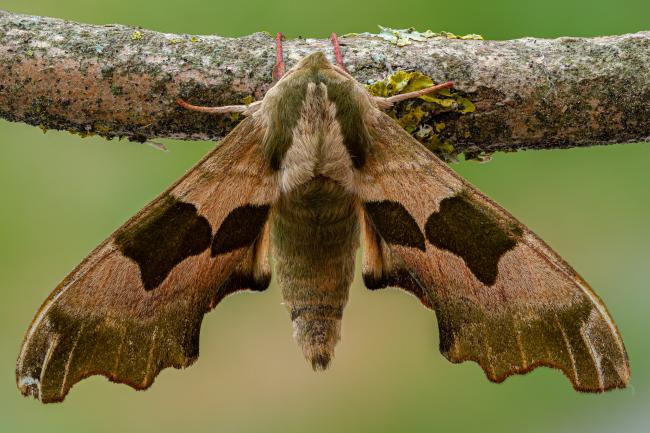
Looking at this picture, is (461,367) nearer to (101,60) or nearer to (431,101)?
(431,101)

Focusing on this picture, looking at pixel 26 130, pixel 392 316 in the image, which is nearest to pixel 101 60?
pixel 26 130

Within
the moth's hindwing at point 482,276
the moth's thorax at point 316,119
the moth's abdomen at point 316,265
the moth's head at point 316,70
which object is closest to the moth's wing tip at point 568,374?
the moth's hindwing at point 482,276

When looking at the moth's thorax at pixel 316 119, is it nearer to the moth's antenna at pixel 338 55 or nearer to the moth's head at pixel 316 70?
the moth's head at pixel 316 70

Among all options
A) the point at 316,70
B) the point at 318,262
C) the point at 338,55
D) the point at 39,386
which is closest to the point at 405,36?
the point at 338,55

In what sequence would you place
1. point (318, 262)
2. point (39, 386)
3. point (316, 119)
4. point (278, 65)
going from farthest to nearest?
point (318, 262) < point (278, 65) < point (316, 119) < point (39, 386)

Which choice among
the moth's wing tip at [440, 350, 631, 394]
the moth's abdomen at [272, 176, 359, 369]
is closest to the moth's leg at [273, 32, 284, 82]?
the moth's abdomen at [272, 176, 359, 369]

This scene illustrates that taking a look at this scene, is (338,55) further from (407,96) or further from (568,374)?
(568,374)
